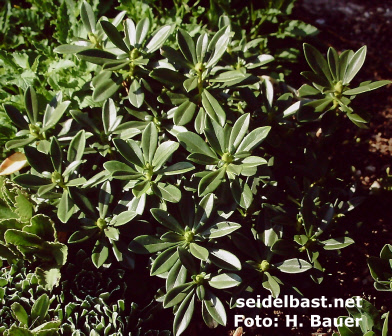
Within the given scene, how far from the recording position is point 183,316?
177cm

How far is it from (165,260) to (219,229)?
0.27 meters

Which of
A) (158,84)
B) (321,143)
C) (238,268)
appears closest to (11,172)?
(158,84)

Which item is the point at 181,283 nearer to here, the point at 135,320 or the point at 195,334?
the point at 135,320

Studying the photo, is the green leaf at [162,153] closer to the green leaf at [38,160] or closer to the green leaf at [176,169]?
the green leaf at [176,169]

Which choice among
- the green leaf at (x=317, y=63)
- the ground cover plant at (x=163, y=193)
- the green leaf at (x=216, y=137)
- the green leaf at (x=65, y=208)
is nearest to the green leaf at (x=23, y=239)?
the ground cover plant at (x=163, y=193)

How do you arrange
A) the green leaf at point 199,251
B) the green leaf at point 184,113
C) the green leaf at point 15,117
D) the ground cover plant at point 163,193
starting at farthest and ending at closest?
the green leaf at point 15,117
the green leaf at point 184,113
the ground cover plant at point 163,193
the green leaf at point 199,251

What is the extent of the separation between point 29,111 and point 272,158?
122 cm

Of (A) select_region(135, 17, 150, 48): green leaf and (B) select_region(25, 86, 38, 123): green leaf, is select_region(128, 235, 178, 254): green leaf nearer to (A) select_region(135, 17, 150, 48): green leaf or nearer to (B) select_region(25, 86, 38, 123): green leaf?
(B) select_region(25, 86, 38, 123): green leaf

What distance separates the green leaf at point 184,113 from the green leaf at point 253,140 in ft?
0.94

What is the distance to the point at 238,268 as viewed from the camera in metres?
1.68

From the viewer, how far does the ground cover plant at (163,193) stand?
1.74 metres

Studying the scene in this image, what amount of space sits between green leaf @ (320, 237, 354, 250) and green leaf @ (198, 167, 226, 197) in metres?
0.60

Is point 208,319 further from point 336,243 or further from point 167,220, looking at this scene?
point 336,243

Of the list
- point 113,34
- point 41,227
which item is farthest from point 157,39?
point 41,227
